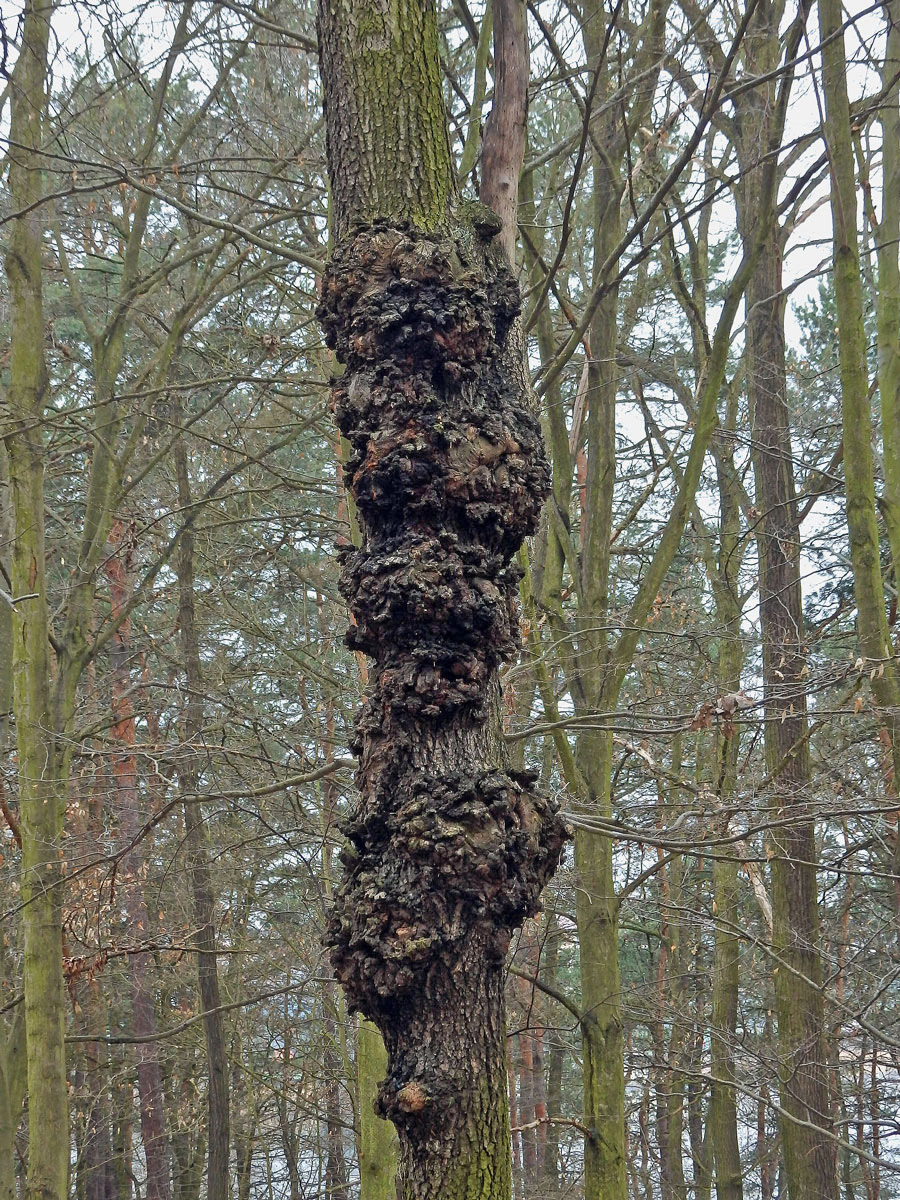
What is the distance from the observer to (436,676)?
7.09 ft

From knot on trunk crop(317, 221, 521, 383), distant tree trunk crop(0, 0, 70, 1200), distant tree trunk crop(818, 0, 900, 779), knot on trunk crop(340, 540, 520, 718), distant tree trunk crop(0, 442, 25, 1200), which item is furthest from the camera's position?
distant tree trunk crop(0, 442, 25, 1200)

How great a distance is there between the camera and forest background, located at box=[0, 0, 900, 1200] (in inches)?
215

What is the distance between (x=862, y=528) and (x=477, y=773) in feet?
14.2

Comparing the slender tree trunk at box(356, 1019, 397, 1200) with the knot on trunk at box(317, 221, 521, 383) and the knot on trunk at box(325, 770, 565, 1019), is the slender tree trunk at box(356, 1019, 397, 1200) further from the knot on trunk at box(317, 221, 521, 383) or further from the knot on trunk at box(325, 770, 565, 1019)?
the knot on trunk at box(317, 221, 521, 383)

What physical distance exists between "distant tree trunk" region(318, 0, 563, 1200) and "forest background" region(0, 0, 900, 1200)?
1330mm

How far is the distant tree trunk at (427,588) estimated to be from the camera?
2016 mm

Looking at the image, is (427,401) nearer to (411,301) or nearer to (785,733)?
(411,301)

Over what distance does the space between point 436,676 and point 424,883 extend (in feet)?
1.34

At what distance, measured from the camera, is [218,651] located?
8.97 metres

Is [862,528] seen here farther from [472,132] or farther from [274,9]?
[274,9]

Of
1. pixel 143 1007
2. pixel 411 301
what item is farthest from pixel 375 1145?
pixel 143 1007

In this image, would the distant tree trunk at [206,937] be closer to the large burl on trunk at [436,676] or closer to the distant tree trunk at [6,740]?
the distant tree trunk at [6,740]

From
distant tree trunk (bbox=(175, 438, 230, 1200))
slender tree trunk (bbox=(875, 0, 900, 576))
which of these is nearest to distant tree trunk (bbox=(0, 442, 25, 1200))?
distant tree trunk (bbox=(175, 438, 230, 1200))

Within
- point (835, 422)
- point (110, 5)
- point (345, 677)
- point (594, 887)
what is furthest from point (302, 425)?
point (835, 422)
